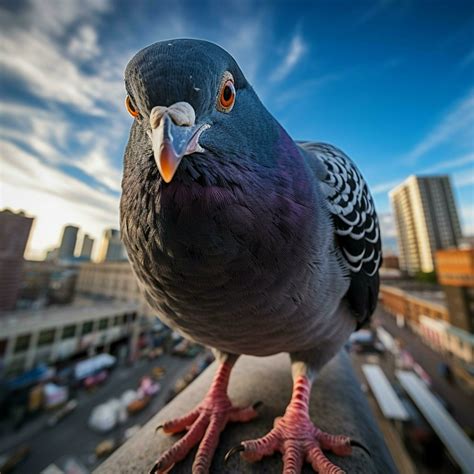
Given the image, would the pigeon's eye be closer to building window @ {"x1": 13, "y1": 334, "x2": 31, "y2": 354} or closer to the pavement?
the pavement

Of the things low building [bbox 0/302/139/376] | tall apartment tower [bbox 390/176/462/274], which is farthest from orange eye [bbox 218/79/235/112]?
tall apartment tower [bbox 390/176/462/274]

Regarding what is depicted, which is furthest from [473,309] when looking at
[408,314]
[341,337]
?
[341,337]

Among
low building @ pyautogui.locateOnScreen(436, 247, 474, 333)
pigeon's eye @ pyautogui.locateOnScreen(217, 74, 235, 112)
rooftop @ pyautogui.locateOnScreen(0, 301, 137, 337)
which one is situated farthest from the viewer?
low building @ pyautogui.locateOnScreen(436, 247, 474, 333)

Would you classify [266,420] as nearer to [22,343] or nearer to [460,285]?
[22,343]

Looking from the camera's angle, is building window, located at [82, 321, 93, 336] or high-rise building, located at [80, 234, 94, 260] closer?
building window, located at [82, 321, 93, 336]

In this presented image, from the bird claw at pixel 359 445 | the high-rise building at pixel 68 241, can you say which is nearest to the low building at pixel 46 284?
the high-rise building at pixel 68 241

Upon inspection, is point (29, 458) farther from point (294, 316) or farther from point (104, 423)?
point (294, 316)

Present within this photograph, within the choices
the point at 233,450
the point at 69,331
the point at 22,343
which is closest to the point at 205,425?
the point at 233,450
